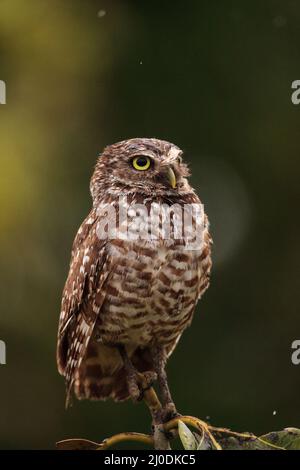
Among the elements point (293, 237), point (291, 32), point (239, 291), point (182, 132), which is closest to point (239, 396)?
point (239, 291)

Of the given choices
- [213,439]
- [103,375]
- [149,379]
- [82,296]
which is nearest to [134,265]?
[82,296]

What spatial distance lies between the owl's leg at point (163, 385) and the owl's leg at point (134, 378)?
6cm

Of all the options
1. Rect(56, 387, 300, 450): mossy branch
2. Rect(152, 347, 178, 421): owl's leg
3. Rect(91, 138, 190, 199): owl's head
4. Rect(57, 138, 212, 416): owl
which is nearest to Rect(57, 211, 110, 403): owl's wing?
Rect(57, 138, 212, 416): owl

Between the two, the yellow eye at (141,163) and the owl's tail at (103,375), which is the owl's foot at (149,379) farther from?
the yellow eye at (141,163)

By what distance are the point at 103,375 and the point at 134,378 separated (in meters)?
0.21

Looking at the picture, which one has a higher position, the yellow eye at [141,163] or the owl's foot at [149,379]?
the yellow eye at [141,163]

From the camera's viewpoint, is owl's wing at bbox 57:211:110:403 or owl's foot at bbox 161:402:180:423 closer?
owl's foot at bbox 161:402:180:423

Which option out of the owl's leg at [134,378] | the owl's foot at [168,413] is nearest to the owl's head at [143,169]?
the owl's leg at [134,378]

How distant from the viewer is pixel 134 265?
237cm

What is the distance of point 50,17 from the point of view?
4.21 m

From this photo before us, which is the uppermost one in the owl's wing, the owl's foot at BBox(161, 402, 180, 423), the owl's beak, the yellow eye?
the yellow eye

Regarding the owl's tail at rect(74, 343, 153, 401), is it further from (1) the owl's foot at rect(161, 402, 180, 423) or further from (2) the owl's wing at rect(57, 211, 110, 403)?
(1) the owl's foot at rect(161, 402, 180, 423)

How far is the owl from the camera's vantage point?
2.37 m

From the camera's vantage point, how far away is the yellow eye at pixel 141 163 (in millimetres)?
2375
